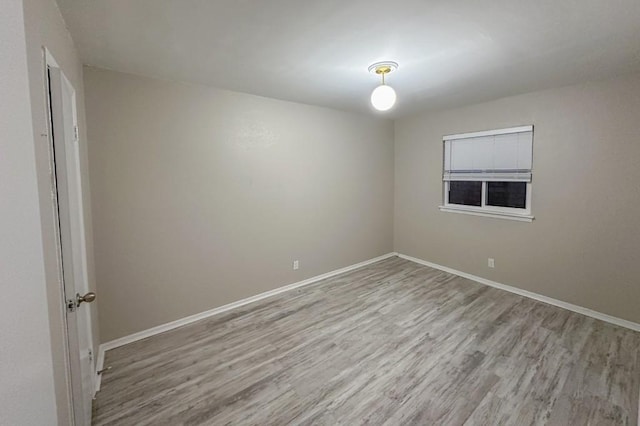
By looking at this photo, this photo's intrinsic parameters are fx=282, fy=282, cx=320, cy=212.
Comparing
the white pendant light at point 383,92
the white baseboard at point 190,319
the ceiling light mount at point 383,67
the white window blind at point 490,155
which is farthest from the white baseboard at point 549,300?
the ceiling light mount at point 383,67

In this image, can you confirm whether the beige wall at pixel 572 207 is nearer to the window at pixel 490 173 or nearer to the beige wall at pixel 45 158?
the window at pixel 490 173

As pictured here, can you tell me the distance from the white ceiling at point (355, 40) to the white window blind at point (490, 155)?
2.47ft

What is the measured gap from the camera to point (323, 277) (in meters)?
4.22

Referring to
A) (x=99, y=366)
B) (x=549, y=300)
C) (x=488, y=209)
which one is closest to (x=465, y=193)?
(x=488, y=209)

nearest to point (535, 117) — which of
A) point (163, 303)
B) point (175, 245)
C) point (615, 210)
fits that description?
point (615, 210)

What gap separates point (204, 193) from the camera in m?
3.04

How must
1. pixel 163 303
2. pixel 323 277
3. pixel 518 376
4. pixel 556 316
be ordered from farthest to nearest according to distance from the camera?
pixel 323 277 < pixel 556 316 < pixel 163 303 < pixel 518 376

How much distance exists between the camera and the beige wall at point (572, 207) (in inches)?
111

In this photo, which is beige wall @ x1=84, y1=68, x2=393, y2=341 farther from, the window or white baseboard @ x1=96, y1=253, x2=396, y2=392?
the window

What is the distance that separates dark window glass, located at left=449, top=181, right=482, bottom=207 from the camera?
4.06 m

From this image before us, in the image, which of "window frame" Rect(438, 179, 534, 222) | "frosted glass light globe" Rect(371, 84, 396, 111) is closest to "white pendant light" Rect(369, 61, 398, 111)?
"frosted glass light globe" Rect(371, 84, 396, 111)

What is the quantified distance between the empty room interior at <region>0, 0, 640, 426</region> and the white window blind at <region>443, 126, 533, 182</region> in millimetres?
27

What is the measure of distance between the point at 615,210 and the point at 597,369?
1.64m

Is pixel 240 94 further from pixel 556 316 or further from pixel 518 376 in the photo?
pixel 556 316
